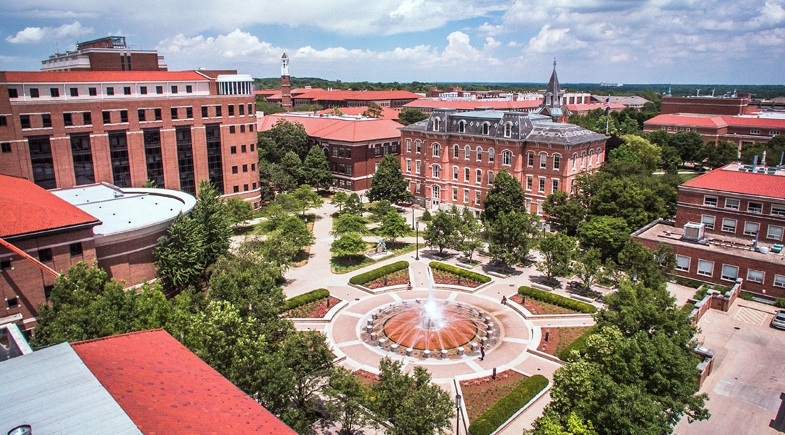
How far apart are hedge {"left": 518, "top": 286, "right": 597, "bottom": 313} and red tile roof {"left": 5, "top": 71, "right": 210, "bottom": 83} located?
158ft

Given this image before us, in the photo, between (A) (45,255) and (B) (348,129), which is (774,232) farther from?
(B) (348,129)

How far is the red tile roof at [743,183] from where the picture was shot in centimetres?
4350

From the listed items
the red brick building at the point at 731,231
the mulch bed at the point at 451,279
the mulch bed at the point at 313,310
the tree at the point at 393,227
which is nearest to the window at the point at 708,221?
the red brick building at the point at 731,231

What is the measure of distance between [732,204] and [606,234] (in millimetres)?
12106

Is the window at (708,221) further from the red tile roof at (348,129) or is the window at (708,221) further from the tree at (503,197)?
the red tile roof at (348,129)

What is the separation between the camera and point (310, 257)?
168 ft

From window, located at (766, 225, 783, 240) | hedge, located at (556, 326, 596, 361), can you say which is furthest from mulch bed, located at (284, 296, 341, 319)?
window, located at (766, 225, 783, 240)

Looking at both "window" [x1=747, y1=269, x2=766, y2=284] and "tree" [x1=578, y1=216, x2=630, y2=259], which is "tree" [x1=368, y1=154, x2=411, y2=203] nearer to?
"tree" [x1=578, y1=216, x2=630, y2=259]

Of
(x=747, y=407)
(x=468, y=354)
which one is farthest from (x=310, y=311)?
(x=747, y=407)

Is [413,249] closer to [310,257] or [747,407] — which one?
[310,257]

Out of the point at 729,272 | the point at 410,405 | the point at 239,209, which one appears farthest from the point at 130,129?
the point at 729,272

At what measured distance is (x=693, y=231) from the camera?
144 feet

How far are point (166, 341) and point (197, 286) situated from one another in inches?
912

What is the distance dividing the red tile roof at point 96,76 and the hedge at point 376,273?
36.1m
